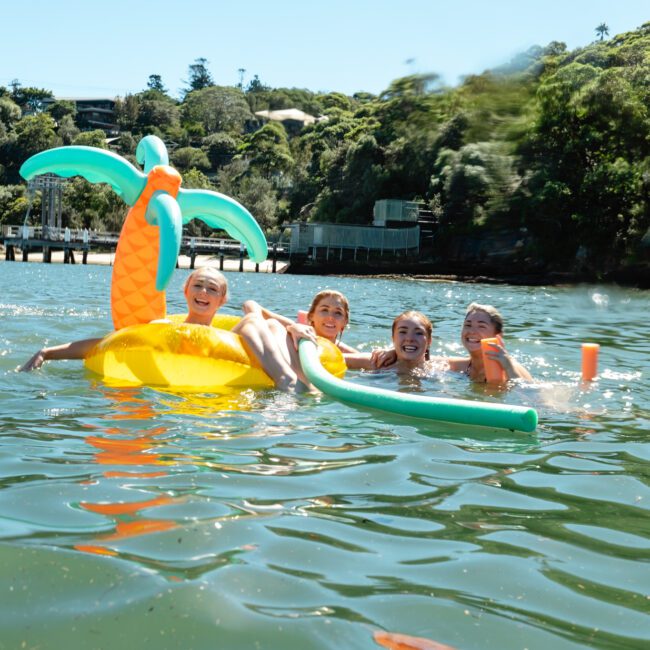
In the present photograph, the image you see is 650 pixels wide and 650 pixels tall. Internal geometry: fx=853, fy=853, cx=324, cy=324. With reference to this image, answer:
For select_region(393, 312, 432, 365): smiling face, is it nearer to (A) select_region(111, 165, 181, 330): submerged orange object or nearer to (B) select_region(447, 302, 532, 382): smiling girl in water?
(B) select_region(447, 302, 532, 382): smiling girl in water

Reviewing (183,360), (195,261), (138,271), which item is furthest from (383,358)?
(195,261)

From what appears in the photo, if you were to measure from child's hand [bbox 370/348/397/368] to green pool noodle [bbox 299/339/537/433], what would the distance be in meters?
1.38

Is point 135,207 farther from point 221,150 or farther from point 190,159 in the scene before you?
point 221,150

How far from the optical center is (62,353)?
636 cm

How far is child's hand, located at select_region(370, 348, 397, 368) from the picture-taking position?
7.17 metres

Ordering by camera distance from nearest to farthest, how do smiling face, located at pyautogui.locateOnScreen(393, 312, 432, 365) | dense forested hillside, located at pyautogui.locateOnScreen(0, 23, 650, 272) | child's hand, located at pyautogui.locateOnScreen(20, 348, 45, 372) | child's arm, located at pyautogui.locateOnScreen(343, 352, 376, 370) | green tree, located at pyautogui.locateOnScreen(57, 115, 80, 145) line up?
child's hand, located at pyautogui.locateOnScreen(20, 348, 45, 372), smiling face, located at pyautogui.locateOnScreen(393, 312, 432, 365), child's arm, located at pyautogui.locateOnScreen(343, 352, 376, 370), dense forested hillside, located at pyautogui.locateOnScreen(0, 23, 650, 272), green tree, located at pyautogui.locateOnScreen(57, 115, 80, 145)

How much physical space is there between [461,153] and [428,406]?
532cm

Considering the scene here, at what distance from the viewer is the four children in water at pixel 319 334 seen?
6.14 meters

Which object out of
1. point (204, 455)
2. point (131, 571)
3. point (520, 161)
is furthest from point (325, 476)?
point (520, 161)

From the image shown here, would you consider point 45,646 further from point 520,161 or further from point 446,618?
point 520,161

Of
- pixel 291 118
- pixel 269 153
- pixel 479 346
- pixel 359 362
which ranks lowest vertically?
pixel 359 362

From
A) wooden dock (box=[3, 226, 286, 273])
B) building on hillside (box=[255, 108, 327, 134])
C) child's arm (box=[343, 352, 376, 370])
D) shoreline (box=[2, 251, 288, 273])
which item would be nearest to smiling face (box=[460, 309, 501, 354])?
child's arm (box=[343, 352, 376, 370])

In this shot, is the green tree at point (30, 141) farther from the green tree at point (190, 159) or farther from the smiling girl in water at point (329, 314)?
the smiling girl in water at point (329, 314)

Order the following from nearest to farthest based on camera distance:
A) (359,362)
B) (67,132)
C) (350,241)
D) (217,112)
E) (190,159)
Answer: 1. (359,362)
2. (350,241)
3. (190,159)
4. (67,132)
5. (217,112)
